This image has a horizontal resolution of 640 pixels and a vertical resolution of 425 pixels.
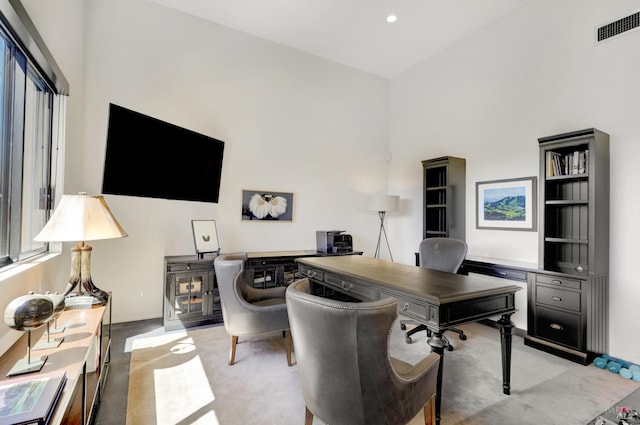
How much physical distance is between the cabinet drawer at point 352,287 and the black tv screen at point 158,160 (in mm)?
2034

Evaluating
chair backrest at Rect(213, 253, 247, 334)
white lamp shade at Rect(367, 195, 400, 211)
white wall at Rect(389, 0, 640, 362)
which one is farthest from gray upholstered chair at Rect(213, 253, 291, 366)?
white wall at Rect(389, 0, 640, 362)

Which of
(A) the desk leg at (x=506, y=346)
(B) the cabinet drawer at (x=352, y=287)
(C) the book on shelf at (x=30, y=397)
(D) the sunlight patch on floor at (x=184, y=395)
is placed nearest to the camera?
(C) the book on shelf at (x=30, y=397)

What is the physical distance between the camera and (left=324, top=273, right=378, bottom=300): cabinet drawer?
2249mm

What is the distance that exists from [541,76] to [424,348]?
335 cm

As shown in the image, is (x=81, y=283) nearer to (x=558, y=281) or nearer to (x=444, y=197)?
(x=558, y=281)

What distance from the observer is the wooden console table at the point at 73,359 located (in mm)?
1121

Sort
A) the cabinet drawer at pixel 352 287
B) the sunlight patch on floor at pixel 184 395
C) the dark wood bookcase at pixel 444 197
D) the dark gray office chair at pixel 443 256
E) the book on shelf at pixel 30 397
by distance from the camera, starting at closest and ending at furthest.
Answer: the book on shelf at pixel 30 397
the sunlight patch on floor at pixel 184 395
the cabinet drawer at pixel 352 287
the dark gray office chair at pixel 443 256
the dark wood bookcase at pixel 444 197

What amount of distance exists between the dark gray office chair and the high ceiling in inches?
115

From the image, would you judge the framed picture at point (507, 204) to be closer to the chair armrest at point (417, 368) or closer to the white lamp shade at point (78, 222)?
the chair armrest at point (417, 368)

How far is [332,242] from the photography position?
4414mm

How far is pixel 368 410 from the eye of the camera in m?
1.26

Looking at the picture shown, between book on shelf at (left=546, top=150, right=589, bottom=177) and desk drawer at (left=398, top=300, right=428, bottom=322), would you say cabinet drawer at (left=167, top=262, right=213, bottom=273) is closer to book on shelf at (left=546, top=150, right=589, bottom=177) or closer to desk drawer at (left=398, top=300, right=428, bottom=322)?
desk drawer at (left=398, top=300, right=428, bottom=322)

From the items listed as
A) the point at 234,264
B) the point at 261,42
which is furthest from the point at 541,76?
the point at 234,264

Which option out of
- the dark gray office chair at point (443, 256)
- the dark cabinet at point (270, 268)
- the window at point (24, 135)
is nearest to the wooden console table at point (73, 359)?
the window at point (24, 135)
